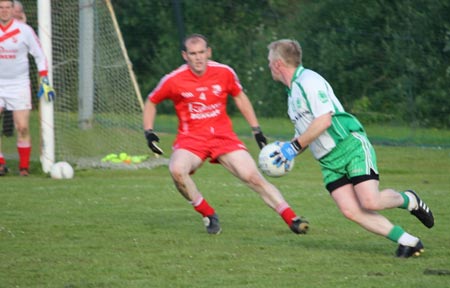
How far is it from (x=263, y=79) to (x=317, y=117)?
14214 millimetres

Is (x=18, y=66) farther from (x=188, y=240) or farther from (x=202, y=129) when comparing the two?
(x=188, y=240)

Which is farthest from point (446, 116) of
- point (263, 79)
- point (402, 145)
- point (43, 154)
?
point (43, 154)

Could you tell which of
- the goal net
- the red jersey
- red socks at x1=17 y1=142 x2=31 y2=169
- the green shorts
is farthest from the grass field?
the goal net

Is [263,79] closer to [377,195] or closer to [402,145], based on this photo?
[402,145]

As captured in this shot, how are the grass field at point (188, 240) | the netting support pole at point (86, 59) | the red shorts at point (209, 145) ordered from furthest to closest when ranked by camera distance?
the netting support pole at point (86, 59) → the red shorts at point (209, 145) → the grass field at point (188, 240)

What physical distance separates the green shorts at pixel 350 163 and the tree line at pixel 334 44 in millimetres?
10629

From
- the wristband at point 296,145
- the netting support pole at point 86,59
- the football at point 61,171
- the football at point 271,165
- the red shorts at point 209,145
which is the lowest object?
the football at point 61,171

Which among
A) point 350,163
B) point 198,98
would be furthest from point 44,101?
point 350,163

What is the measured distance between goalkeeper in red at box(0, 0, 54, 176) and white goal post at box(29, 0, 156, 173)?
Answer: 149cm

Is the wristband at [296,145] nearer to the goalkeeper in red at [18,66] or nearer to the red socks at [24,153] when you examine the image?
the goalkeeper in red at [18,66]

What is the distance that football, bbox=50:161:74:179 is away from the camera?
44.1 feet

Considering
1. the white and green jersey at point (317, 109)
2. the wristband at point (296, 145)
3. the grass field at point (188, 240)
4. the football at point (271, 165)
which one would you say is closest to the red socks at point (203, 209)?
the grass field at point (188, 240)

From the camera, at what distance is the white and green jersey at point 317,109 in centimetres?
755

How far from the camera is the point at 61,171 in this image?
44.1 ft
